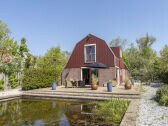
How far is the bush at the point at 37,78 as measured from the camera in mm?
18609

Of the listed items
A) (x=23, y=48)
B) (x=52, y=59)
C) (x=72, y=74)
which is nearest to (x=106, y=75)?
(x=72, y=74)

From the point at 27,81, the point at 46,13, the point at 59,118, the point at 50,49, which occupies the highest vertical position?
the point at 46,13

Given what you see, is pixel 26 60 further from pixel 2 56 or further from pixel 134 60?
pixel 134 60

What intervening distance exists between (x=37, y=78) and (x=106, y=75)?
737cm

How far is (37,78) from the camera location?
19266mm

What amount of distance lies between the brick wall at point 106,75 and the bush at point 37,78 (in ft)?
18.1

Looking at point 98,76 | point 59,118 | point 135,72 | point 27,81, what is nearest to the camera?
point 59,118

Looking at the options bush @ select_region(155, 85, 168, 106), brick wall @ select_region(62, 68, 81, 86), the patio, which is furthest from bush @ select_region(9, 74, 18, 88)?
bush @ select_region(155, 85, 168, 106)

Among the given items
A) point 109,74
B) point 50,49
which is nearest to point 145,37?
point 50,49

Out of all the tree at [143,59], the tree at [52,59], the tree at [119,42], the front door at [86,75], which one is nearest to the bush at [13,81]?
the front door at [86,75]

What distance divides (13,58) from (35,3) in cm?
694

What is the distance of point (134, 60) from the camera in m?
36.6

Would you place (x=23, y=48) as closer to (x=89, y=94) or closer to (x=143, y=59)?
(x=89, y=94)

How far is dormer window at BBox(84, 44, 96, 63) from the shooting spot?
66.6 ft
